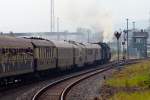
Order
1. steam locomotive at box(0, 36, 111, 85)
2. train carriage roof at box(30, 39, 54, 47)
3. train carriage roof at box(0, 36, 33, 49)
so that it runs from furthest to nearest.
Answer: train carriage roof at box(30, 39, 54, 47) < steam locomotive at box(0, 36, 111, 85) < train carriage roof at box(0, 36, 33, 49)

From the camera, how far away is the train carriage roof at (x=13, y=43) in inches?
1053

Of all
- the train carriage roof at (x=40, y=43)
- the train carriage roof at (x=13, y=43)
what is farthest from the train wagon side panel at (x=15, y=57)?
the train carriage roof at (x=40, y=43)

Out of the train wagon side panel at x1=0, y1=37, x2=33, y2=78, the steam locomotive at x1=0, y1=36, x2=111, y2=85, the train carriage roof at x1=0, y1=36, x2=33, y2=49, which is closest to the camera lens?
the train wagon side panel at x1=0, y1=37, x2=33, y2=78

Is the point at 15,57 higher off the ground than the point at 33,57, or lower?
higher

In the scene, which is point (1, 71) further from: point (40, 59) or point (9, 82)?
point (40, 59)

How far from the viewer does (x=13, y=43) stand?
93.9 ft

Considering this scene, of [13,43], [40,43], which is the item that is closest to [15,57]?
[13,43]

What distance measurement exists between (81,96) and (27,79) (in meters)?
9.89

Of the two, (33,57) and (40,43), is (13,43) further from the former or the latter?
(40,43)

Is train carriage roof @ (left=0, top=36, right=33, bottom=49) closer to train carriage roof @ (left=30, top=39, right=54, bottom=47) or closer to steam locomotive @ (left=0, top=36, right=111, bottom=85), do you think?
steam locomotive @ (left=0, top=36, right=111, bottom=85)

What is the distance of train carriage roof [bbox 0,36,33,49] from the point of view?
26737mm

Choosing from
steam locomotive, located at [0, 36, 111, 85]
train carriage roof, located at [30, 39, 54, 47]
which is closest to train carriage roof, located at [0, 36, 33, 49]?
steam locomotive, located at [0, 36, 111, 85]

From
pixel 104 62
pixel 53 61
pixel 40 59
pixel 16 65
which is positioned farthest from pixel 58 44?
pixel 104 62

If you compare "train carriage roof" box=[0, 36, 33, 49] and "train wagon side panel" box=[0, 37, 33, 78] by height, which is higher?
"train carriage roof" box=[0, 36, 33, 49]
